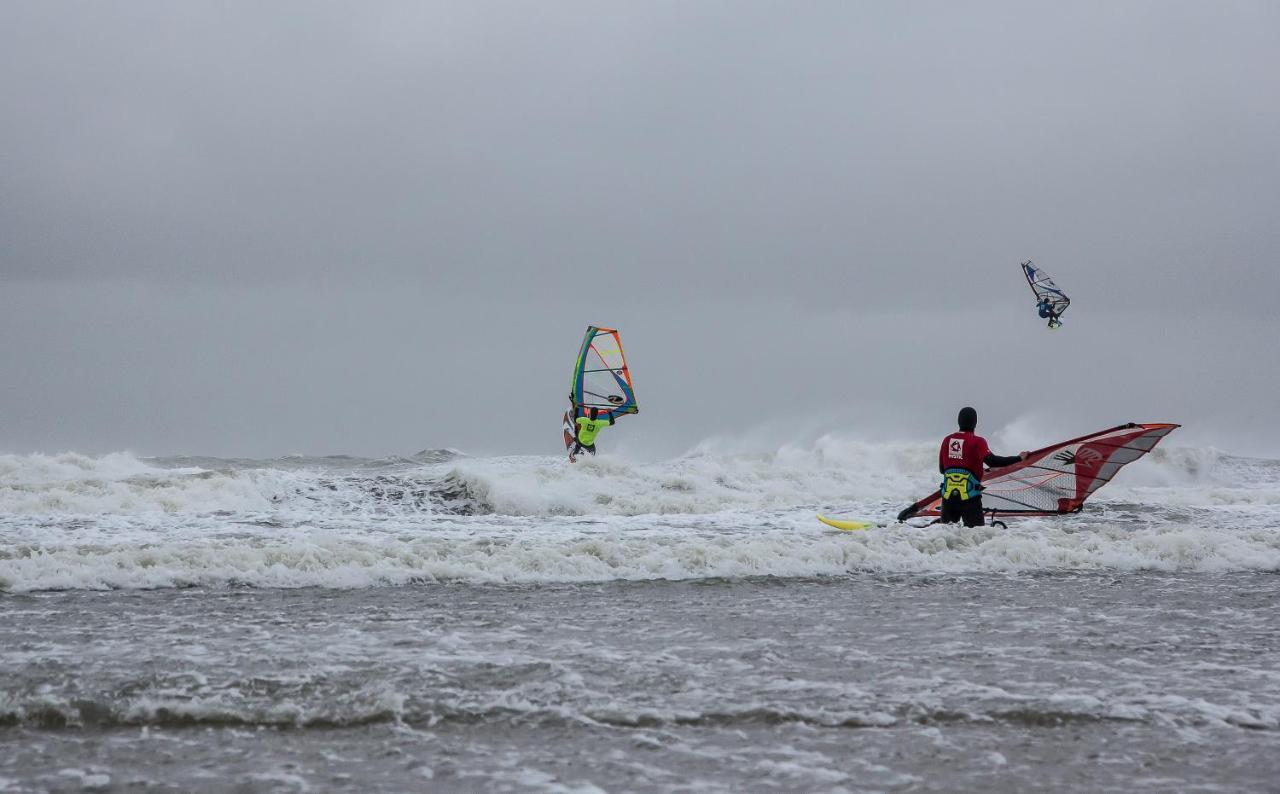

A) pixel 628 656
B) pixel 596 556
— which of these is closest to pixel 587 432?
pixel 596 556

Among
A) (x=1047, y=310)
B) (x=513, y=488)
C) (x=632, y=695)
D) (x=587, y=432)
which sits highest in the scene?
(x=1047, y=310)

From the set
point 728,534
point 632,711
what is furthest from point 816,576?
point 632,711

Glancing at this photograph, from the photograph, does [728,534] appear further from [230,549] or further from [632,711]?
[632,711]

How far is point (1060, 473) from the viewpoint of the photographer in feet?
41.7

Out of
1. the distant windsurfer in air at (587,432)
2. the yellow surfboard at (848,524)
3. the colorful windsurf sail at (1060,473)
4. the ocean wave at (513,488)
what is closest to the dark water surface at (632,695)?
the yellow surfboard at (848,524)

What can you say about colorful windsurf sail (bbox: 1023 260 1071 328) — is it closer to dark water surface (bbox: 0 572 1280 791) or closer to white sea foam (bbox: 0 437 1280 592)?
white sea foam (bbox: 0 437 1280 592)

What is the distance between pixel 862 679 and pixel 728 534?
6.17m

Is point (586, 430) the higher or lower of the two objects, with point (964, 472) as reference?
higher

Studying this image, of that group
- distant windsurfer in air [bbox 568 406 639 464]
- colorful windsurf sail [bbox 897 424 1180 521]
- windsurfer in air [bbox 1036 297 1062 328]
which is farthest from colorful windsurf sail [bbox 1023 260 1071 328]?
distant windsurfer in air [bbox 568 406 639 464]

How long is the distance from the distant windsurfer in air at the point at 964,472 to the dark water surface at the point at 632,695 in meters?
3.37

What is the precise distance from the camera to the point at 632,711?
441 cm

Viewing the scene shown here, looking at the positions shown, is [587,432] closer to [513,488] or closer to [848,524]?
[513,488]

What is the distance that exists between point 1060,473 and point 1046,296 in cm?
747

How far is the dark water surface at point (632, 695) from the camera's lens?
12.2ft
